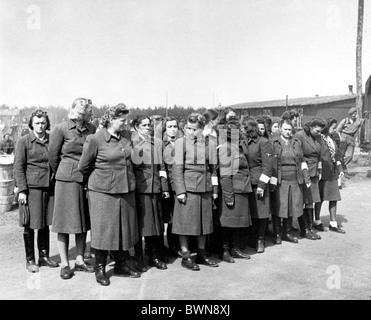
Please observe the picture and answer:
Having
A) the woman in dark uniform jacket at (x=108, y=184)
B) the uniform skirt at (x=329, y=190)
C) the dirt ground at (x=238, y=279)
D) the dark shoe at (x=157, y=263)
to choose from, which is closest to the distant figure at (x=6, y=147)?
the dirt ground at (x=238, y=279)

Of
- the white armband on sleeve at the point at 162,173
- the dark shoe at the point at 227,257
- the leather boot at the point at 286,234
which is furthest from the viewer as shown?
the leather boot at the point at 286,234

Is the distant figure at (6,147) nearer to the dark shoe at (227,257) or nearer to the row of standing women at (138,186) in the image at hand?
the row of standing women at (138,186)

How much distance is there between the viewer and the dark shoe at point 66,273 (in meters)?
4.39

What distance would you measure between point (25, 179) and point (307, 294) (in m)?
3.33

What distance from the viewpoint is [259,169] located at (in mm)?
5348

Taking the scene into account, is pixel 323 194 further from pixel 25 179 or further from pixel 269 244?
pixel 25 179

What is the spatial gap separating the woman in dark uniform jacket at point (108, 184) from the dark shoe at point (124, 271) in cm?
A: 28

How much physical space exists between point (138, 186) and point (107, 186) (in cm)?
55

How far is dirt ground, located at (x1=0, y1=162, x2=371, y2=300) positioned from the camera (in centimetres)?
395

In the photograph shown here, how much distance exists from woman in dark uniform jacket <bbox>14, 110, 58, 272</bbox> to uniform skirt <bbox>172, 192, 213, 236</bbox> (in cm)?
151

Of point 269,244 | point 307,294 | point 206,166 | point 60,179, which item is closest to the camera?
point 307,294

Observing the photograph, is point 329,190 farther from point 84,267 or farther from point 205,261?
point 84,267

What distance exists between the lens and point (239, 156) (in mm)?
5055

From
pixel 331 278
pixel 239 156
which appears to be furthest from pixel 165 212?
pixel 331 278
